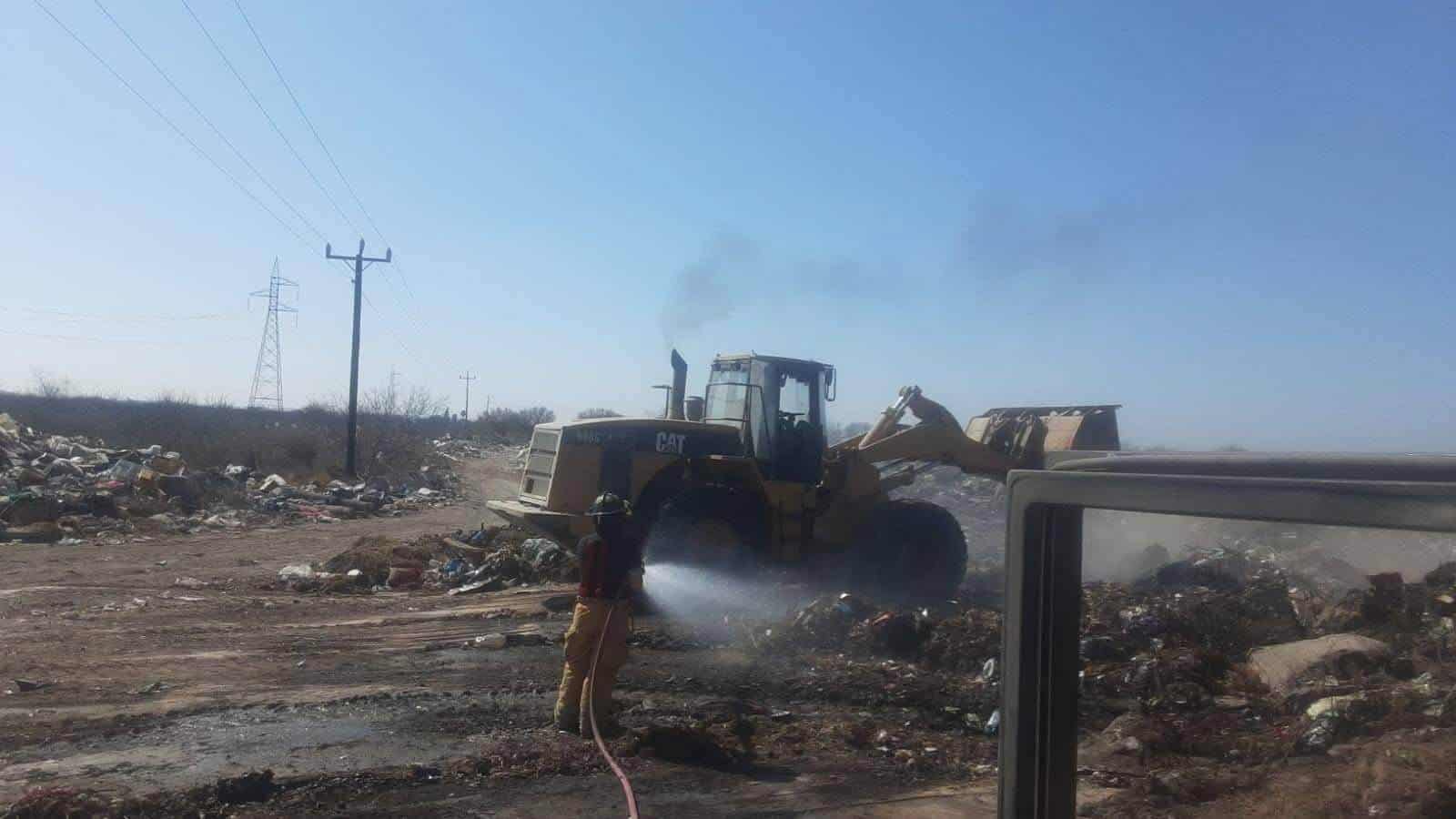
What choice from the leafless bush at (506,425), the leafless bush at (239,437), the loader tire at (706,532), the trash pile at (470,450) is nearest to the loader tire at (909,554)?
the loader tire at (706,532)

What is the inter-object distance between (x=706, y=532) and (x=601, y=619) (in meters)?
4.52

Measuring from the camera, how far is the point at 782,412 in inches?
509

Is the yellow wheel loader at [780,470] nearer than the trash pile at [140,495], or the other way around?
the yellow wheel loader at [780,470]

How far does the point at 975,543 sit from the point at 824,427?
7.78 metres

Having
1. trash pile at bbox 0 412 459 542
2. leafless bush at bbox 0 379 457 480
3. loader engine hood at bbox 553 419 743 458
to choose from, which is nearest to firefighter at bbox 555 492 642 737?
loader engine hood at bbox 553 419 743 458

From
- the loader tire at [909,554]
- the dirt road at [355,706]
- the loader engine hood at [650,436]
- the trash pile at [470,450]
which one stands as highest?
the loader engine hood at [650,436]

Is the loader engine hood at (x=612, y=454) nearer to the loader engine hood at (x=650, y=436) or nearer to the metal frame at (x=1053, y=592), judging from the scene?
the loader engine hood at (x=650, y=436)

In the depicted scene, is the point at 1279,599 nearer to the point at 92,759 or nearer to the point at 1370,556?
the point at 1370,556

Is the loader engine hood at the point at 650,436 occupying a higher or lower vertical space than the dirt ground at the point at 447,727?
higher

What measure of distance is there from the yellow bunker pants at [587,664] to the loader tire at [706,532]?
4347 millimetres

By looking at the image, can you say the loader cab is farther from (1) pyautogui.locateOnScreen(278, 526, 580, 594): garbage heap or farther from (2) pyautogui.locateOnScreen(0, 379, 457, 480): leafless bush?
(2) pyautogui.locateOnScreen(0, 379, 457, 480): leafless bush

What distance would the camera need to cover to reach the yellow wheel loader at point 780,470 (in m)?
12.0

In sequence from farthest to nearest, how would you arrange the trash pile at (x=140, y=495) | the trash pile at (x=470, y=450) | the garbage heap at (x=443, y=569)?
the trash pile at (x=470, y=450) → the trash pile at (x=140, y=495) → the garbage heap at (x=443, y=569)

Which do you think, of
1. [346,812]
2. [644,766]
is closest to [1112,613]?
[644,766]
